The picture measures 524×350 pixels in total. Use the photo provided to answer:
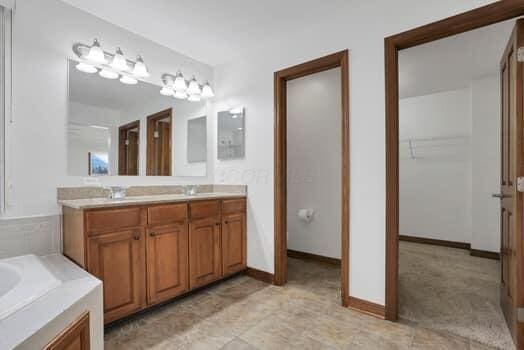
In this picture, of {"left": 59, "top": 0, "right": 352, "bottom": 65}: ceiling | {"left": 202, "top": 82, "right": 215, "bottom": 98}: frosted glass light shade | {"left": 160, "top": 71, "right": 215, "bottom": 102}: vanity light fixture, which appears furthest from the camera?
{"left": 202, "top": 82, "right": 215, "bottom": 98}: frosted glass light shade

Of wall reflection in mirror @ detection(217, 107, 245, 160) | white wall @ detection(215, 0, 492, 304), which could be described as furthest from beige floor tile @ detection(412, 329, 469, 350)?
wall reflection in mirror @ detection(217, 107, 245, 160)

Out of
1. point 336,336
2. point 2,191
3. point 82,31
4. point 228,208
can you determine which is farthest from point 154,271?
point 82,31

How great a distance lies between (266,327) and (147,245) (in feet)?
3.48

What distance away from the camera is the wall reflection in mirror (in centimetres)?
288

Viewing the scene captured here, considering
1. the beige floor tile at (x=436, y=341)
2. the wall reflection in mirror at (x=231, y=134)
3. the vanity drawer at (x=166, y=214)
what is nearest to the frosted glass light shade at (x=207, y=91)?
the wall reflection in mirror at (x=231, y=134)

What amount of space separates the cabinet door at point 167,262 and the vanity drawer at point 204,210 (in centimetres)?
12

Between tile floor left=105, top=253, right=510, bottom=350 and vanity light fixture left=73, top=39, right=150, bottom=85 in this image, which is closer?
tile floor left=105, top=253, right=510, bottom=350

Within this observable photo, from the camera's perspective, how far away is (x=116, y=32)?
2.29 m

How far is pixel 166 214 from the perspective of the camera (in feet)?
6.82

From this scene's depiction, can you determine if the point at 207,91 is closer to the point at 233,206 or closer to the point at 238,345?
the point at 233,206

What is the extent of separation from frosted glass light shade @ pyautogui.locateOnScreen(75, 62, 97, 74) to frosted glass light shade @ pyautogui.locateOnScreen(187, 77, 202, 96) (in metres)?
0.91

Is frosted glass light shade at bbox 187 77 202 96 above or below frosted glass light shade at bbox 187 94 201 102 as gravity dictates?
above

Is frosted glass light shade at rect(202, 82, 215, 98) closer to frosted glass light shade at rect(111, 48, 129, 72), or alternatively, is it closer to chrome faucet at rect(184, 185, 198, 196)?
frosted glass light shade at rect(111, 48, 129, 72)

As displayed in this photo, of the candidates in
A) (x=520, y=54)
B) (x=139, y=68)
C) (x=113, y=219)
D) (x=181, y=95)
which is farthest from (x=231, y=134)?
(x=520, y=54)
